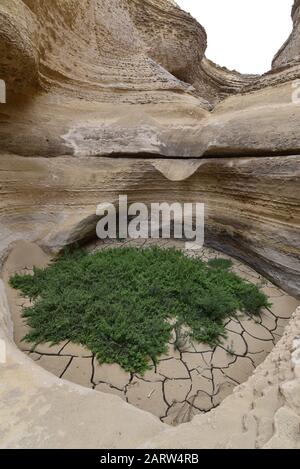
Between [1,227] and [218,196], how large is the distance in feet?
10.9

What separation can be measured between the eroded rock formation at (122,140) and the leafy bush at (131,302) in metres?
0.51

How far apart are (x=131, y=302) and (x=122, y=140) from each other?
2.88 metres

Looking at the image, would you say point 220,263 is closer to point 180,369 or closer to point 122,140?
point 180,369

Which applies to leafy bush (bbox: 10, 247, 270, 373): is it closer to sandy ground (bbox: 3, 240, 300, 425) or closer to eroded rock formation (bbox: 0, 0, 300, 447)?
sandy ground (bbox: 3, 240, 300, 425)

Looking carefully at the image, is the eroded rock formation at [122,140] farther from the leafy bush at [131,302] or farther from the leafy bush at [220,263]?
the leafy bush at [131,302]

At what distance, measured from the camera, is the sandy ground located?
6.51 ft

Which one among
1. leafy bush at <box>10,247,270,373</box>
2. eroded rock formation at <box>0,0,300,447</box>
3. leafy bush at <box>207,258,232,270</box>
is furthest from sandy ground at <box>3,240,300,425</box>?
leafy bush at <box>207,258,232,270</box>

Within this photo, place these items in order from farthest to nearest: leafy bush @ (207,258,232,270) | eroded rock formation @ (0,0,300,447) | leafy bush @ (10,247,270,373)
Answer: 1. leafy bush @ (207,258,232,270)
2. eroded rock formation @ (0,0,300,447)
3. leafy bush @ (10,247,270,373)

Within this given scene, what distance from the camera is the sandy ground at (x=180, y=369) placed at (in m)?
1.99

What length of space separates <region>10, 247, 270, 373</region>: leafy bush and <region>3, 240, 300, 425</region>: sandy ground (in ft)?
0.30

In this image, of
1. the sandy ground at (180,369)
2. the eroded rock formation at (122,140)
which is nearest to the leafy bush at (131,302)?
the sandy ground at (180,369)

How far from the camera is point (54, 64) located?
13.1ft

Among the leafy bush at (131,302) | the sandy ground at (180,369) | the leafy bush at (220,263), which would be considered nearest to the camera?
the sandy ground at (180,369)

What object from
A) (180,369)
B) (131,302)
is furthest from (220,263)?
(180,369)
